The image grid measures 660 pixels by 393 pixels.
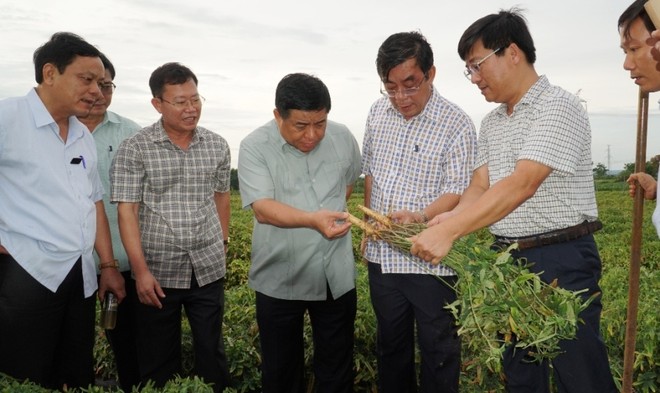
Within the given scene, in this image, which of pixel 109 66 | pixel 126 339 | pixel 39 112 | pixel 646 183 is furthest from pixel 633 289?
pixel 109 66

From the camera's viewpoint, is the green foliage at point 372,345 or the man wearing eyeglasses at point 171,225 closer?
the man wearing eyeglasses at point 171,225

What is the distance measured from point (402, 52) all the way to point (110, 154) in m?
2.05

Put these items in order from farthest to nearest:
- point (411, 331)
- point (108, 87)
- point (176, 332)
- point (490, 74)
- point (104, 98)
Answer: point (108, 87) < point (104, 98) < point (176, 332) < point (411, 331) < point (490, 74)

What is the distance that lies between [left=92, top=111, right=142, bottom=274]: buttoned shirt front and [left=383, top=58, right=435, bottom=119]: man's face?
→ 68.8 inches

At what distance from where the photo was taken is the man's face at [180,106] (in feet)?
12.1

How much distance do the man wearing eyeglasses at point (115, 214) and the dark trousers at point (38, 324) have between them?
534 millimetres

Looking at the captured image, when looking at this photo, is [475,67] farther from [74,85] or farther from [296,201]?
[74,85]

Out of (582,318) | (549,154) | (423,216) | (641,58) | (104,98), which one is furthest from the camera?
(104,98)

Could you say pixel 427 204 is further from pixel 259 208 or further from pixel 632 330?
pixel 632 330

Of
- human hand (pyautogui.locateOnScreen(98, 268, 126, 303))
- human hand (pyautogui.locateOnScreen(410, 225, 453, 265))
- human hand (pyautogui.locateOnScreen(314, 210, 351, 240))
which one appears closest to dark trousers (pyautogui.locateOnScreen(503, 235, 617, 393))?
human hand (pyautogui.locateOnScreen(410, 225, 453, 265))

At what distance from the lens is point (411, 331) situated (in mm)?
3506

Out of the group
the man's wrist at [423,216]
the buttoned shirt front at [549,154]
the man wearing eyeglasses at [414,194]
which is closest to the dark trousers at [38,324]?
the man wearing eyeglasses at [414,194]

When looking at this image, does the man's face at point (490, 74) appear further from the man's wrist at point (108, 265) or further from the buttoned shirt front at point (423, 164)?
the man's wrist at point (108, 265)

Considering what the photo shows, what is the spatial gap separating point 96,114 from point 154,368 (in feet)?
5.40
